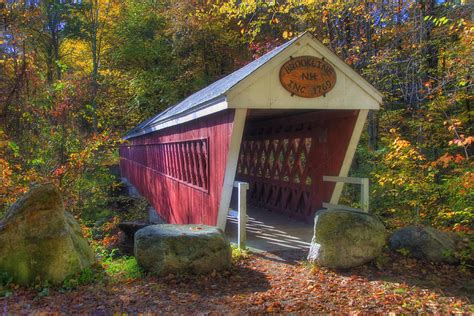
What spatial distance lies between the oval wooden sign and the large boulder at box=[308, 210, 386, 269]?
202 cm

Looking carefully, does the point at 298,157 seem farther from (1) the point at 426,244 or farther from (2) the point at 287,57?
(1) the point at 426,244

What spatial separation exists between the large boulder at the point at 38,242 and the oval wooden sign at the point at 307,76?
12.0ft

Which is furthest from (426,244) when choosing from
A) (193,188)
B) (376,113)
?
(376,113)

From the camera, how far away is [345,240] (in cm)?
534

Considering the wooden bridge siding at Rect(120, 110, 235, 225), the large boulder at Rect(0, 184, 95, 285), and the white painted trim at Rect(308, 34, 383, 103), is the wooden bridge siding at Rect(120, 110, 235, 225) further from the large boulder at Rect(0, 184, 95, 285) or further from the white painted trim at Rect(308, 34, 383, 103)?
the large boulder at Rect(0, 184, 95, 285)

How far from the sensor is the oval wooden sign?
6.40 meters

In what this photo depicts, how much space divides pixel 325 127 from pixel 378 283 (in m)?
3.79

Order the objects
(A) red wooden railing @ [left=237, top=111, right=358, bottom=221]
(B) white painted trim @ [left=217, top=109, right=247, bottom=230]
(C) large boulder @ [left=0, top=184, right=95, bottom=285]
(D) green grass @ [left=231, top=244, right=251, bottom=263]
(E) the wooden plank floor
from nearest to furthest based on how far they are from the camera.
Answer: (C) large boulder @ [left=0, top=184, right=95, bottom=285], (D) green grass @ [left=231, top=244, right=251, bottom=263], (B) white painted trim @ [left=217, top=109, right=247, bottom=230], (E) the wooden plank floor, (A) red wooden railing @ [left=237, top=111, right=358, bottom=221]

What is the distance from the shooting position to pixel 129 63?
82.4 ft

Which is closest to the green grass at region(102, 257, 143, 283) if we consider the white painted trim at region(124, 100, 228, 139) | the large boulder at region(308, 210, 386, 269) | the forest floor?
the forest floor

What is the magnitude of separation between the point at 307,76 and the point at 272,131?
3.66 meters

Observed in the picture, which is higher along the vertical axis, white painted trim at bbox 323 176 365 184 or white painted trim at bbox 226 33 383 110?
white painted trim at bbox 226 33 383 110

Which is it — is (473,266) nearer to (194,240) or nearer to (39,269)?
(194,240)


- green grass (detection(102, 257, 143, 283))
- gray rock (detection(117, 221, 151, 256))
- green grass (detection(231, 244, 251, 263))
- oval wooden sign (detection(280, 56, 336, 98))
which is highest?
oval wooden sign (detection(280, 56, 336, 98))
